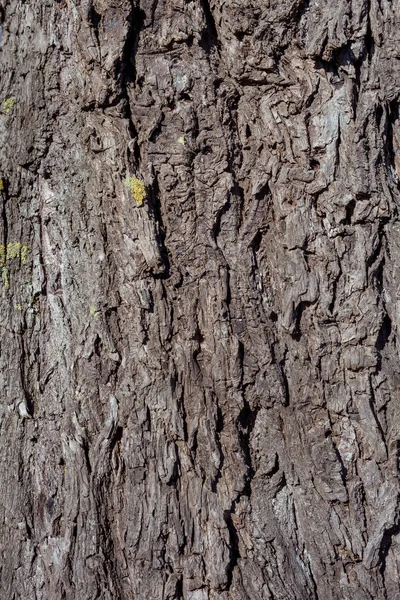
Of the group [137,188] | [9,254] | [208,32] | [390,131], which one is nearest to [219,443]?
[137,188]

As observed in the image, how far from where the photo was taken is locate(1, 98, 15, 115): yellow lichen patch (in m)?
1.77

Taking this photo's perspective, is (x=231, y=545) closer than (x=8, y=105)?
Yes

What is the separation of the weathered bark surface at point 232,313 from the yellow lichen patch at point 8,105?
258 millimetres

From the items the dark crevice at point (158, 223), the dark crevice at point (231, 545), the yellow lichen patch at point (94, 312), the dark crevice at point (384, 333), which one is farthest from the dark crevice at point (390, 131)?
the dark crevice at point (231, 545)

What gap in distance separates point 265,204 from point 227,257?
0.60 feet

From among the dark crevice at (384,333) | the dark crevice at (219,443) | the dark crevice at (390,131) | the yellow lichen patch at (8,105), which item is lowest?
the dark crevice at (219,443)

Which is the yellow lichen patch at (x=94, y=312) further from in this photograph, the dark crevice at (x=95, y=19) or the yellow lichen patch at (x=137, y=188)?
the dark crevice at (x=95, y=19)

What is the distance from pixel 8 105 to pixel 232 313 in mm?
939

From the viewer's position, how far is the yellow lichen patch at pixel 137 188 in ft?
5.21

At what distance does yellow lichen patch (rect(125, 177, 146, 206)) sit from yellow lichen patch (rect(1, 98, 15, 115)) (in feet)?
1.60

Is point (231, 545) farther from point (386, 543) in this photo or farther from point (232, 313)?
point (232, 313)

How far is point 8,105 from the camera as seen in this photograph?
1774 millimetres

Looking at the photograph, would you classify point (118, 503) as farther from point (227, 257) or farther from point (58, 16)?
point (58, 16)

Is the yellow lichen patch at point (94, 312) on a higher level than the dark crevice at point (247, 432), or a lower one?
higher
